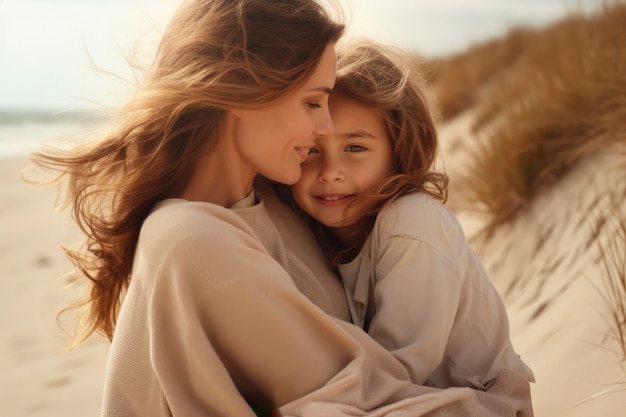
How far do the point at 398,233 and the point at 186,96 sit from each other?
0.73 meters

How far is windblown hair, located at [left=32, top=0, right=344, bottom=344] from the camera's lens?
2252 mm

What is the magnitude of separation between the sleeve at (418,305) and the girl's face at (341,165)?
34 cm

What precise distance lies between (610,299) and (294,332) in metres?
1.71

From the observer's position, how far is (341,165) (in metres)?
2.62

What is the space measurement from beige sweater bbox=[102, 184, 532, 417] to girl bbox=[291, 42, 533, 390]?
0.76 ft

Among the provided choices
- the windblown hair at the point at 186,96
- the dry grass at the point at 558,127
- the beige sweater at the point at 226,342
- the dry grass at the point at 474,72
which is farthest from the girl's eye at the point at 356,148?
the dry grass at the point at 474,72

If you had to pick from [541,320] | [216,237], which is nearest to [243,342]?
[216,237]

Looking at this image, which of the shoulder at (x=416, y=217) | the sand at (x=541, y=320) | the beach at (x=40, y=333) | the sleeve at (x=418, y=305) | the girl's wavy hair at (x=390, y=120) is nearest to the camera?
the sleeve at (x=418, y=305)

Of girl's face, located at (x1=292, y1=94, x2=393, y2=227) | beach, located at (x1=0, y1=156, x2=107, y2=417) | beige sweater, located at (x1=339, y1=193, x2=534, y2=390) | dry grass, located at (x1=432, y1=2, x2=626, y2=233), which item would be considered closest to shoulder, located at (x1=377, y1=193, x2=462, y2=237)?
beige sweater, located at (x1=339, y1=193, x2=534, y2=390)

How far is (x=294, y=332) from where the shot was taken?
196 cm

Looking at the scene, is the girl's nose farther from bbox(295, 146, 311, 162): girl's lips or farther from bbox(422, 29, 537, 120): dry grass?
bbox(422, 29, 537, 120): dry grass

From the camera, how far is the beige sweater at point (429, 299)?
227 cm

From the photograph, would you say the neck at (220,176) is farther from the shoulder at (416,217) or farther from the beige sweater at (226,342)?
the shoulder at (416,217)

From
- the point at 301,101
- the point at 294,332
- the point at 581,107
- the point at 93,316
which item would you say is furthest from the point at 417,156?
the point at 581,107
